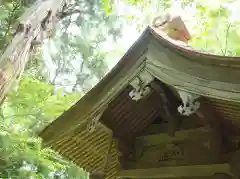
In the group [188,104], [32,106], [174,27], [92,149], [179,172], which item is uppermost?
[174,27]

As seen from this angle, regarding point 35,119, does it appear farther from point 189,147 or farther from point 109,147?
point 189,147

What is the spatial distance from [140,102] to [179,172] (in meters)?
0.75

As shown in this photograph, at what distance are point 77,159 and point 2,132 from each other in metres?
2.61

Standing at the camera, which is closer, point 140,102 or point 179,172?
point 179,172

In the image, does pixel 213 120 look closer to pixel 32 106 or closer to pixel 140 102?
pixel 140 102

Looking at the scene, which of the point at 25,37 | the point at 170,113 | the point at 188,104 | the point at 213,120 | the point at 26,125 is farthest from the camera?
the point at 26,125

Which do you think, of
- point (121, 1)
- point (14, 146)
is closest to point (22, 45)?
point (14, 146)

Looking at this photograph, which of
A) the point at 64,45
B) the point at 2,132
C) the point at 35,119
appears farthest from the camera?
the point at 64,45

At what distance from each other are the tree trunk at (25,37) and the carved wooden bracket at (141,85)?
1448 millimetres

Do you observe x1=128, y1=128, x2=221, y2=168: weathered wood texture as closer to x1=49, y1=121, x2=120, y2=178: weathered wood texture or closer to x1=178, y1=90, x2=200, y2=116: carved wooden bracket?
x1=49, y1=121, x2=120, y2=178: weathered wood texture

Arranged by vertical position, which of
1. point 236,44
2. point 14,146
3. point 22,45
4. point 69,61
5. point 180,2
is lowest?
point 69,61

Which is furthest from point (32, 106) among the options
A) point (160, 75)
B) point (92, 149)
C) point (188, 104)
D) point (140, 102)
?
point (188, 104)

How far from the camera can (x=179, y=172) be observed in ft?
9.72

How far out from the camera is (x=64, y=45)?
1279 cm
